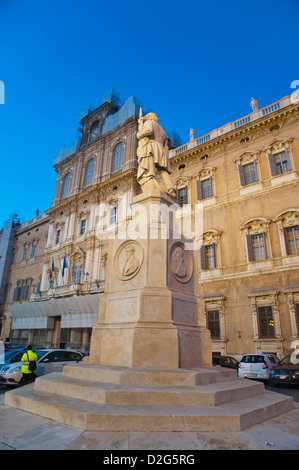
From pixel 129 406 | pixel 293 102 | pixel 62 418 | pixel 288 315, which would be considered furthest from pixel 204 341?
pixel 293 102

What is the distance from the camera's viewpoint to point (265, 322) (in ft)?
55.7

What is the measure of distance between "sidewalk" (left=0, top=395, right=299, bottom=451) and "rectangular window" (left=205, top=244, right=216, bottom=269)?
16930mm

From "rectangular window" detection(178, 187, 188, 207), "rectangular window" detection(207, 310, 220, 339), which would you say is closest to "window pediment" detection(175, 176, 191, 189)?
"rectangular window" detection(178, 187, 188, 207)

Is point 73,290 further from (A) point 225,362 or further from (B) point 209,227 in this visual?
(A) point 225,362

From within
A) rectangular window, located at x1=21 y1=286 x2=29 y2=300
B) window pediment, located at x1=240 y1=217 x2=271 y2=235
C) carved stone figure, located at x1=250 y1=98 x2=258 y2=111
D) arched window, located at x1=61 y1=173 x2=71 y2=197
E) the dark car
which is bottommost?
the dark car

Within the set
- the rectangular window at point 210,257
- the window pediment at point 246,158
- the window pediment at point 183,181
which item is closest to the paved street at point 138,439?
the rectangular window at point 210,257

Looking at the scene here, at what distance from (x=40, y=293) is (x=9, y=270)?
41.4ft

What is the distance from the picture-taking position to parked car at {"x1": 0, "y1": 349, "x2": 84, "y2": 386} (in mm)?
9289

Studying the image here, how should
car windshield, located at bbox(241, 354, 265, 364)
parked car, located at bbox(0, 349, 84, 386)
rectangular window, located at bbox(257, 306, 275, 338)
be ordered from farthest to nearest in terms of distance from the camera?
rectangular window, located at bbox(257, 306, 275, 338), car windshield, located at bbox(241, 354, 265, 364), parked car, located at bbox(0, 349, 84, 386)

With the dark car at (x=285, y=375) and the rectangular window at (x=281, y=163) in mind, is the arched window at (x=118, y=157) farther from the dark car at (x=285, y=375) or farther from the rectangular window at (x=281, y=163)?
the dark car at (x=285, y=375)

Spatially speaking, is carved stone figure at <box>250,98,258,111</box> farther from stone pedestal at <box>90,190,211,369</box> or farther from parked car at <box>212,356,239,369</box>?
stone pedestal at <box>90,190,211,369</box>

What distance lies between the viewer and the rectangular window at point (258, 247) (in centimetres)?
1816

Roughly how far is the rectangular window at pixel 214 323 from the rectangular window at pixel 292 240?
19.4ft

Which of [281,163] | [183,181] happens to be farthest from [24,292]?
[281,163]
